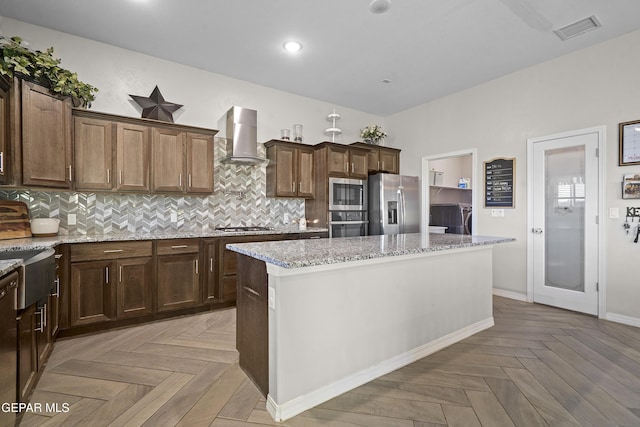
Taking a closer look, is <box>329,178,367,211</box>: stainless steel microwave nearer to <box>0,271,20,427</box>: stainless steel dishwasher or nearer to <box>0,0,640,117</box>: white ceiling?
<box>0,0,640,117</box>: white ceiling

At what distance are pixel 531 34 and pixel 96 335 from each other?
516 cm

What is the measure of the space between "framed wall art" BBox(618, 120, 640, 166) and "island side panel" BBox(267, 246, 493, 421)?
1.98 meters

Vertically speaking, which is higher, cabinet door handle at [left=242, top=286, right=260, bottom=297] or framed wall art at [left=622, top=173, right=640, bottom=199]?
framed wall art at [left=622, top=173, right=640, bottom=199]

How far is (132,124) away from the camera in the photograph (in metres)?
3.25

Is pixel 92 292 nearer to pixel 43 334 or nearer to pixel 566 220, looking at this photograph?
pixel 43 334

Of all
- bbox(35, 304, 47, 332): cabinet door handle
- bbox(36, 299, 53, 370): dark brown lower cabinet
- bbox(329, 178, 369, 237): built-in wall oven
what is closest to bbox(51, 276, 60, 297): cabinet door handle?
bbox(36, 299, 53, 370): dark brown lower cabinet

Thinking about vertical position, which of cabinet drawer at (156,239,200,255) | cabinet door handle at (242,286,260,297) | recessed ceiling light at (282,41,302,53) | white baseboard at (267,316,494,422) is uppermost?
recessed ceiling light at (282,41,302,53)

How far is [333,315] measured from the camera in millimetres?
1927

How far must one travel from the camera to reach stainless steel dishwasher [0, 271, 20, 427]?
4.62 feet

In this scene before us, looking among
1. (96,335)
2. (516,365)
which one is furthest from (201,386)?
(516,365)

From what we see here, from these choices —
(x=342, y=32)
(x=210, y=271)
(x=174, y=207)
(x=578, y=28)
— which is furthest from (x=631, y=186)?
(x=174, y=207)

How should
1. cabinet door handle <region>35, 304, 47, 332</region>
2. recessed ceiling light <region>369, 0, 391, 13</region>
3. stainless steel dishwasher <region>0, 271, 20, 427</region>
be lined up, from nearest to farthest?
stainless steel dishwasher <region>0, 271, 20, 427</region>
cabinet door handle <region>35, 304, 47, 332</region>
recessed ceiling light <region>369, 0, 391, 13</region>

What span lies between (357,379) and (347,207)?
113 inches

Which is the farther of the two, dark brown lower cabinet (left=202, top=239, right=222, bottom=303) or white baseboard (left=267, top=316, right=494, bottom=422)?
dark brown lower cabinet (left=202, top=239, right=222, bottom=303)
